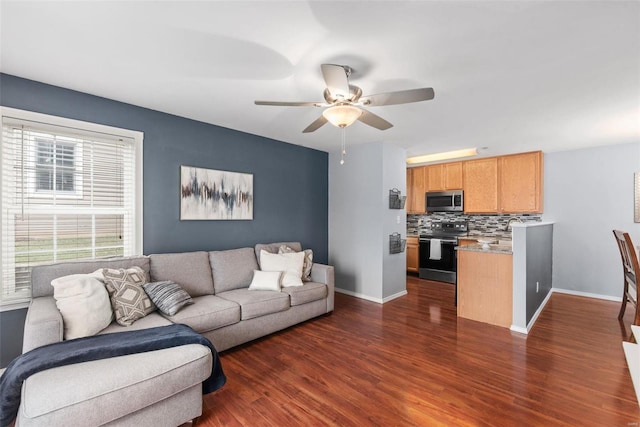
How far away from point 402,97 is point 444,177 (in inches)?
166

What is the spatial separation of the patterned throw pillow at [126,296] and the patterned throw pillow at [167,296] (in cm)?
5

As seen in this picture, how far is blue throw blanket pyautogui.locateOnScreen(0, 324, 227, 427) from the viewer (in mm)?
1483

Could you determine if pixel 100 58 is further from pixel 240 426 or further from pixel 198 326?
pixel 240 426

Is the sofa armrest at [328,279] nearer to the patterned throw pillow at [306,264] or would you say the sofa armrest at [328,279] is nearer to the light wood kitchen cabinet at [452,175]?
the patterned throw pillow at [306,264]

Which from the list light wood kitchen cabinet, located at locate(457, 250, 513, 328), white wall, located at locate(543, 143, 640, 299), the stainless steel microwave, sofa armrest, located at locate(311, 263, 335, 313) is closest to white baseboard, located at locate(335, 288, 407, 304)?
sofa armrest, located at locate(311, 263, 335, 313)

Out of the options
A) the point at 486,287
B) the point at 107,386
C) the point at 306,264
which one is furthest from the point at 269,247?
the point at 486,287

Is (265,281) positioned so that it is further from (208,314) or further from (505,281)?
(505,281)

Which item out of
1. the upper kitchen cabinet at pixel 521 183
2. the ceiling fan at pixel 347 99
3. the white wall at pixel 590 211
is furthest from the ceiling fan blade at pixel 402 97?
the white wall at pixel 590 211

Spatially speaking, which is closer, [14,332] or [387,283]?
[14,332]

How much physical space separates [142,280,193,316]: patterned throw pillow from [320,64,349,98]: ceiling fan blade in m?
2.13

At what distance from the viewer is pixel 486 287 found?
11.6 feet

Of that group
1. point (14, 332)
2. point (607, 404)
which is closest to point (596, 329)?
point (607, 404)

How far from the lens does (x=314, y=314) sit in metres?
3.50

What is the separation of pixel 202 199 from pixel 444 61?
2.86 meters
